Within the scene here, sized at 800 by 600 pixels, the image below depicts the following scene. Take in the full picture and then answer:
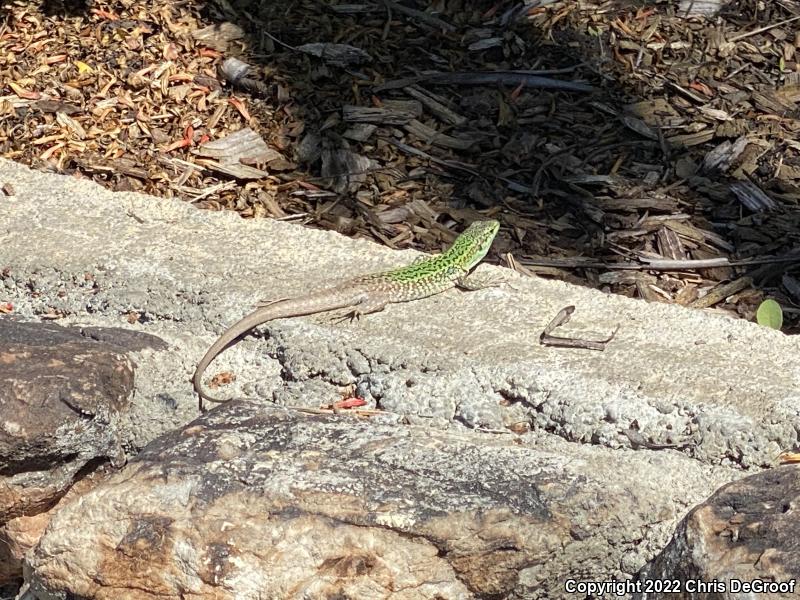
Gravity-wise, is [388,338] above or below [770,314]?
above

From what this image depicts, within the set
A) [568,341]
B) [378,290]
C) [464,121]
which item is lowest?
[464,121]

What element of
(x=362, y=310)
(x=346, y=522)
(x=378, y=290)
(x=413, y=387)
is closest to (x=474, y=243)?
(x=378, y=290)

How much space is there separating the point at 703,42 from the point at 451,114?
1.63m

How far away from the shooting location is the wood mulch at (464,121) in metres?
5.71

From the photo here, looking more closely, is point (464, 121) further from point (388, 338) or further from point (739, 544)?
point (739, 544)

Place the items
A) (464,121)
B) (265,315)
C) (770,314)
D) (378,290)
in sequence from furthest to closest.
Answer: (464,121)
(770,314)
(378,290)
(265,315)

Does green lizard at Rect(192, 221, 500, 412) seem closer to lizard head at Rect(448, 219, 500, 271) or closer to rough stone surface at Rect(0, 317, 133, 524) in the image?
lizard head at Rect(448, 219, 500, 271)

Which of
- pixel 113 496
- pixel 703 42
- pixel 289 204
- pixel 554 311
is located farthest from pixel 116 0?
pixel 113 496

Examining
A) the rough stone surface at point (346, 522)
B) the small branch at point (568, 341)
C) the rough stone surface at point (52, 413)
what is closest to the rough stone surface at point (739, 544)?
the rough stone surface at point (346, 522)

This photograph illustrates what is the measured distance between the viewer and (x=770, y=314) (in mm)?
5117

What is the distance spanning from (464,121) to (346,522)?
12.0 ft

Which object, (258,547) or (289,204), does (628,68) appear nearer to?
(289,204)

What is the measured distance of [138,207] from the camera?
4.98m

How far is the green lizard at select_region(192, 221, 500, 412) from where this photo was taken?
4176 millimetres
